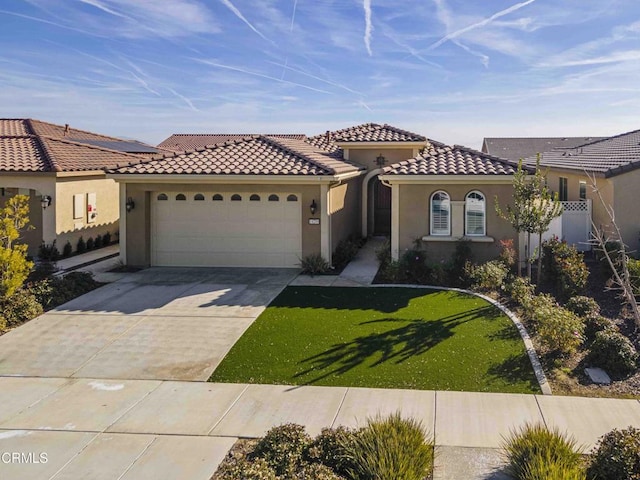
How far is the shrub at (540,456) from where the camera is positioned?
18.5 ft

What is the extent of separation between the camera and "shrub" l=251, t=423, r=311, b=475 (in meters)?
6.16

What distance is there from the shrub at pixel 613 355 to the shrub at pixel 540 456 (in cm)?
307

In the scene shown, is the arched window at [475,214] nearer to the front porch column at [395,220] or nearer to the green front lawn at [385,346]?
the front porch column at [395,220]

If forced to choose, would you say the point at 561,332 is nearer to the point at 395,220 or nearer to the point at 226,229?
the point at 395,220

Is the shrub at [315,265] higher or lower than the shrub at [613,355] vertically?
higher

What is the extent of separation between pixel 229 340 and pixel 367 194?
44.6 ft

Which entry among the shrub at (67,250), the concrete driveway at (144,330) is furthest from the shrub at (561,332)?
the shrub at (67,250)

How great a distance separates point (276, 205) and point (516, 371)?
31.7ft

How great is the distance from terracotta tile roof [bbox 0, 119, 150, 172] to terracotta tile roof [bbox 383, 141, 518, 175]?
10.3 m

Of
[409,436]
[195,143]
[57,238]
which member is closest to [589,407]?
[409,436]

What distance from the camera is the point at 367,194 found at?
916 inches

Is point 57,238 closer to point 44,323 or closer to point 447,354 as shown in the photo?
point 44,323

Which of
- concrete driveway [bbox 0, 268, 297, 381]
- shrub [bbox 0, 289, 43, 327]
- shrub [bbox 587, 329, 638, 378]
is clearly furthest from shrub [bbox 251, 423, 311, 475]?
shrub [bbox 0, 289, 43, 327]

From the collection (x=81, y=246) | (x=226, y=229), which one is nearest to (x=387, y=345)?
(x=226, y=229)
